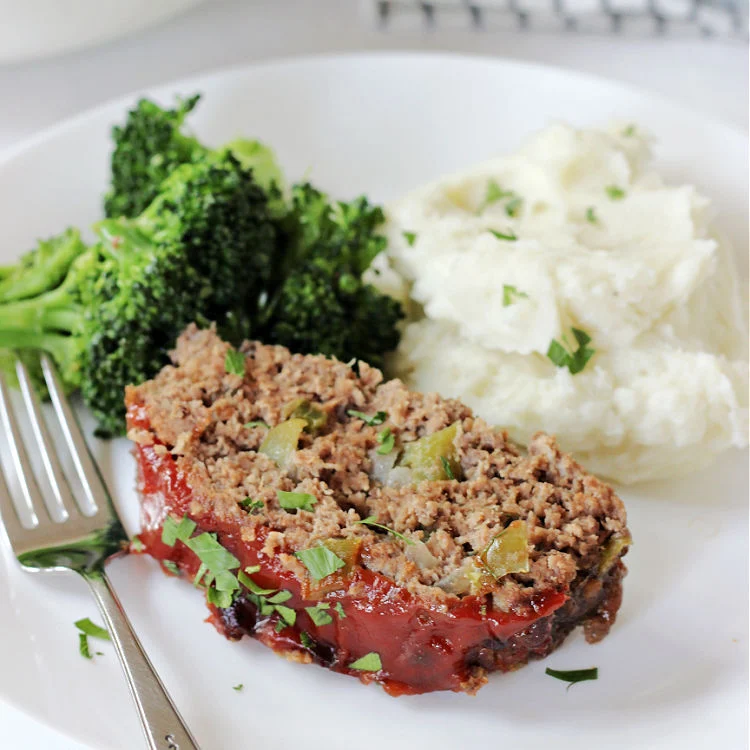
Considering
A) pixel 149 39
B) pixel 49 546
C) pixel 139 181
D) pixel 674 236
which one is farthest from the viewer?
pixel 149 39

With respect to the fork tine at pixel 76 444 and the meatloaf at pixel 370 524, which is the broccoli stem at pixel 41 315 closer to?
the fork tine at pixel 76 444

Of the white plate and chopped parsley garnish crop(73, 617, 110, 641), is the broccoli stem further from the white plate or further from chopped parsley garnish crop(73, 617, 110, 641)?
chopped parsley garnish crop(73, 617, 110, 641)

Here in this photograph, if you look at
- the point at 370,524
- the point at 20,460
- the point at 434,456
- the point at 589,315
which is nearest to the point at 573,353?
the point at 589,315

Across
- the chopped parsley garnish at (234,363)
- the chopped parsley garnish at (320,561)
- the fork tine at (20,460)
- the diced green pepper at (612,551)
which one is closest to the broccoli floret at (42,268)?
the fork tine at (20,460)

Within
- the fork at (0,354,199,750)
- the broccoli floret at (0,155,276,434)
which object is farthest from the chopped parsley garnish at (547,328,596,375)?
the fork at (0,354,199,750)

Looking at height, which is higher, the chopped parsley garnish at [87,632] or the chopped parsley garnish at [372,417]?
the chopped parsley garnish at [372,417]

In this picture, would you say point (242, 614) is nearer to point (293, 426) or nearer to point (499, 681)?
point (293, 426)

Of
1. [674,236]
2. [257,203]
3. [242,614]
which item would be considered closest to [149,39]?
[257,203]
